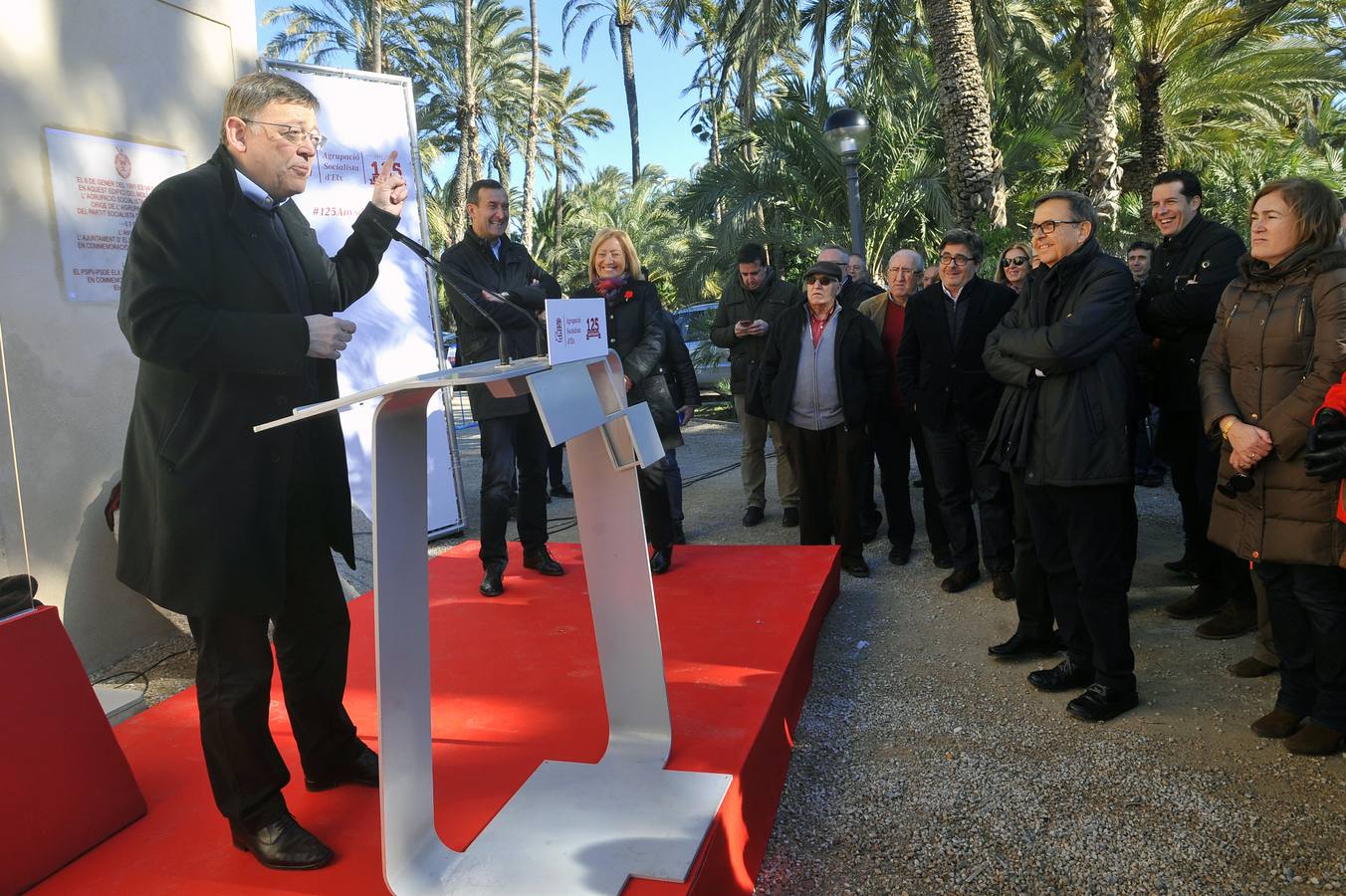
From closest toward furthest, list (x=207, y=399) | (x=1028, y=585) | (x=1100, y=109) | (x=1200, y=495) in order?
1. (x=207, y=399)
2. (x=1028, y=585)
3. (x=1200, y=495)
4. (x=1100, y=109)

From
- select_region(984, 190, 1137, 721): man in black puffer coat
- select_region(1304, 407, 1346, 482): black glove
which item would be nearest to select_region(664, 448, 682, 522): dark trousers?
select_region(984, 190, 1137, 721): man in black puffer coat

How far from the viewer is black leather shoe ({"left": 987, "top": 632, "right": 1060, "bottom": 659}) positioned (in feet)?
12.4

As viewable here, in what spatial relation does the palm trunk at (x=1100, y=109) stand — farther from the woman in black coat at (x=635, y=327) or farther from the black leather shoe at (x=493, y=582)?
the black leather shoe at (x=493, y=582)

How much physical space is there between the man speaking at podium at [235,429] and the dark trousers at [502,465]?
1.99 meters

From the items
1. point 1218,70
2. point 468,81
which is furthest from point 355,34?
point 1218,70

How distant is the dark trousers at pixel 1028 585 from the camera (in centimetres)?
362

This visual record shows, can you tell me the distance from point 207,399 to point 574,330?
853mm

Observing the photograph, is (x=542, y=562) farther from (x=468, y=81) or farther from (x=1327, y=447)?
(x=468, y=81)

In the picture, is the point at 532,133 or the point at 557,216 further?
the point at 557,216

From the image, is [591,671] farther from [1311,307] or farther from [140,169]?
[140,169]

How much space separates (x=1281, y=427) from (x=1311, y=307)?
391 mm

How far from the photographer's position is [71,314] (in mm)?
3826

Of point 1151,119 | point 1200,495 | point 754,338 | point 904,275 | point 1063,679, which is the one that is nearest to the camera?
point 1063,679

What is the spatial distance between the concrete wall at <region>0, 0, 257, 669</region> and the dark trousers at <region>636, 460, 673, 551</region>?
2353 mm
